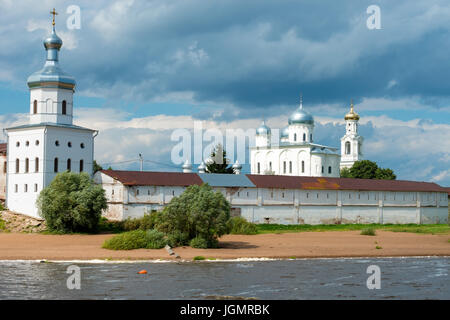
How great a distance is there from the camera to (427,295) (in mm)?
22891

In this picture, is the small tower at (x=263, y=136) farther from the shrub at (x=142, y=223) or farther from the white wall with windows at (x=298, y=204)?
the shrub at (x=142, y=223)

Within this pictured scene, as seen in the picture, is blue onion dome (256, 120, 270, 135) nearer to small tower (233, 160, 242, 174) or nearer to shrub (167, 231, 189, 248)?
small tower (233, 160, 242, 174)

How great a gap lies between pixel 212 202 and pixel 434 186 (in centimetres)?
3498

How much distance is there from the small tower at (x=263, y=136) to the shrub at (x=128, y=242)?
5710 cm

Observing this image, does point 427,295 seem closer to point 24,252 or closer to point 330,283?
point 330,283

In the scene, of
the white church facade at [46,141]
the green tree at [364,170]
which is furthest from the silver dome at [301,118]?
the white church facade at [46,141]

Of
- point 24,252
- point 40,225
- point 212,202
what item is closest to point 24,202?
point 40,225

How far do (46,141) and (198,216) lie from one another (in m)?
16.5

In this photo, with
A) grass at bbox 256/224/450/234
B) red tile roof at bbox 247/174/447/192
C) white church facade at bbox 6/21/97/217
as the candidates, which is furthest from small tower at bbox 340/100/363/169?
white church facade at bbox 6/21/97/217

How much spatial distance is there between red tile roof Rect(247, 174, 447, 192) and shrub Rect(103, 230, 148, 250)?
18291 millimetres

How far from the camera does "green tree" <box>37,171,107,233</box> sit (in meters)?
41.2

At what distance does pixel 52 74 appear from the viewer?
47.6 meters

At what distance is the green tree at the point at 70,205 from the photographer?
135ft
